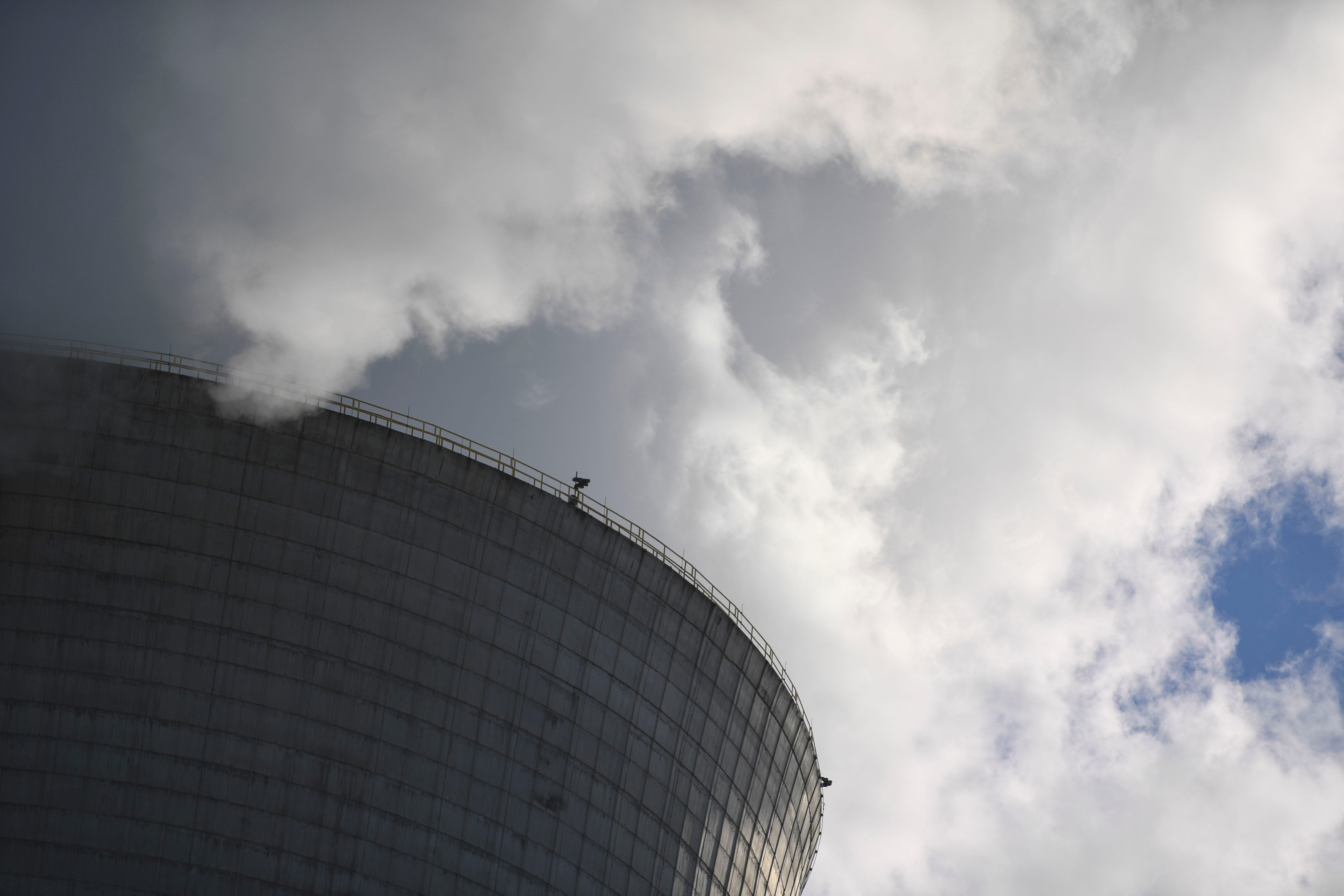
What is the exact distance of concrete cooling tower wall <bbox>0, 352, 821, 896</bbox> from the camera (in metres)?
23.5

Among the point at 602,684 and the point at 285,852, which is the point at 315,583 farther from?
the point at 602,684

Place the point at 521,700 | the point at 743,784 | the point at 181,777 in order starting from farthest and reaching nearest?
the point at 743,784, the point at 521,700, the point at 181,777

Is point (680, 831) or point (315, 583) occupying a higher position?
point (315, 583)

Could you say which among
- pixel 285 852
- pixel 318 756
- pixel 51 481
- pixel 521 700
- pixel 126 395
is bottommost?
pixel 285 852

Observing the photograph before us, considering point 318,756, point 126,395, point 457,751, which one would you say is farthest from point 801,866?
point 126,395

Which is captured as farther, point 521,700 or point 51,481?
point 521,700

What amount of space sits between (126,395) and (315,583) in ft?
18.0

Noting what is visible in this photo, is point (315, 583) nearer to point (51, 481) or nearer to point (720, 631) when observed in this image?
point (51, 481)

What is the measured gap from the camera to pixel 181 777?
23.8 metres

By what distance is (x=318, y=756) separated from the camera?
81.6ft

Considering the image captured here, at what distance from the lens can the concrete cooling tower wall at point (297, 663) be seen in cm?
2345

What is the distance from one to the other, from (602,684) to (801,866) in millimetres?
13571

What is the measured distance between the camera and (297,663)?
82.0 feet

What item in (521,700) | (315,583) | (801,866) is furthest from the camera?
(801,866)
